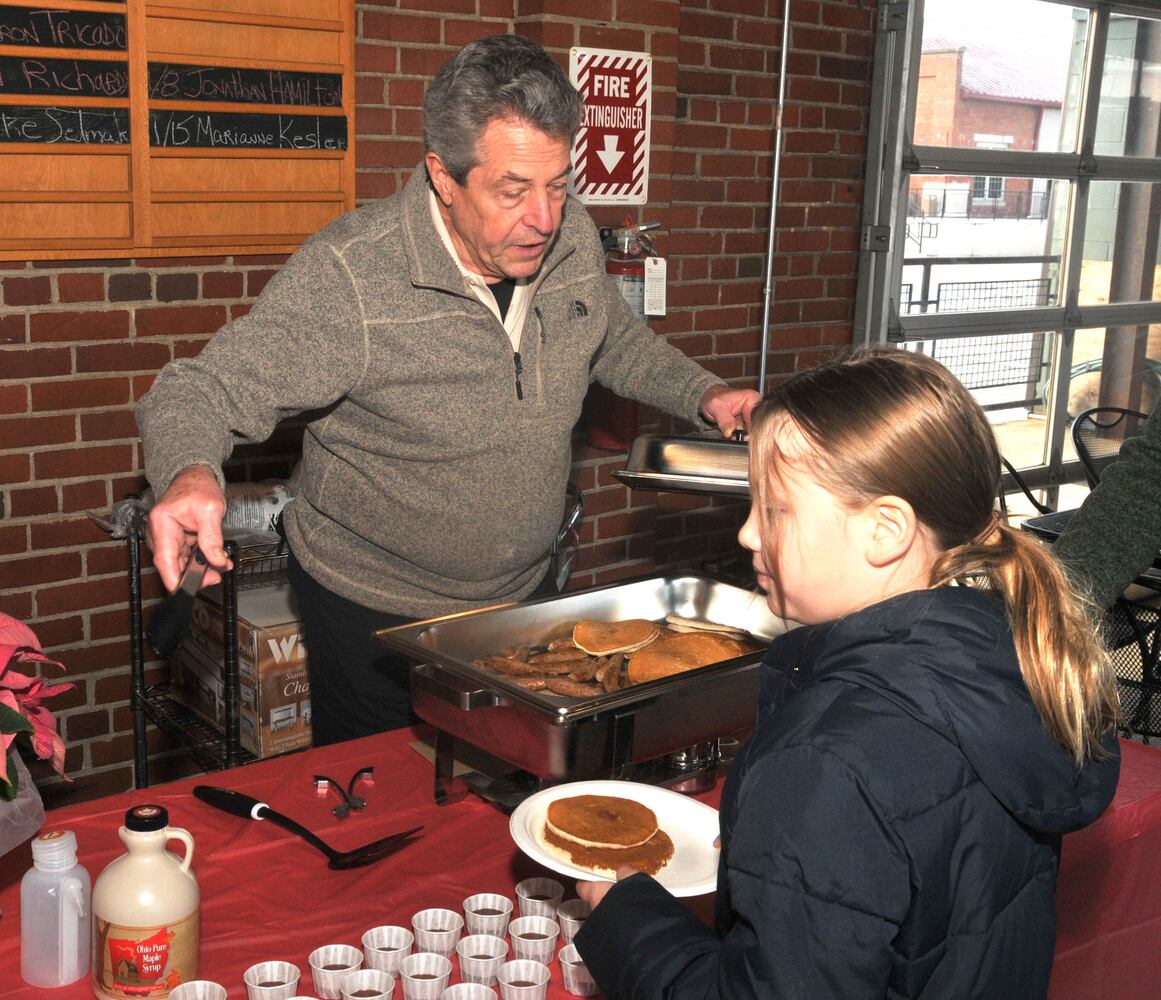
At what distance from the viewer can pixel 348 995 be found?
1.15m

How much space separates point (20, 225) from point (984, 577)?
2308mm

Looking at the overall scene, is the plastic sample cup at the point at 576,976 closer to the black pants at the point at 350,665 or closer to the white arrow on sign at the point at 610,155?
the black pants at the point at 350,665

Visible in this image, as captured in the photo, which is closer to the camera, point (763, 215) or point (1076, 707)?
point (1076, 707)

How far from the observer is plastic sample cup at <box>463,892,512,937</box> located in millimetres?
1287

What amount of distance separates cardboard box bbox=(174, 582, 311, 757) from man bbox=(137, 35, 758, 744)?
2.15 feet

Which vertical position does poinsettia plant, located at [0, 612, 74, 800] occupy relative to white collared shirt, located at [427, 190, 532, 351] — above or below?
below

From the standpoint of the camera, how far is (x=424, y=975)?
1.21 metres

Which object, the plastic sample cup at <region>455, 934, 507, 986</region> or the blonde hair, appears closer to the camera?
the blonde hair

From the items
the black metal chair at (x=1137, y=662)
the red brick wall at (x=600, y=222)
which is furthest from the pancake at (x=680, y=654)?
the red brick wall at (x=600, y=222)

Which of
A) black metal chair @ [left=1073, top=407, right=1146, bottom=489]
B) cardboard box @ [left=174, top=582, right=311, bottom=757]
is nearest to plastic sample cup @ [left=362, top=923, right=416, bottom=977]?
cardboard box @ [left=174, top=582, right=311, bottom=757]

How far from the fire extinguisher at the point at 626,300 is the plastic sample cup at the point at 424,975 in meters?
2.18

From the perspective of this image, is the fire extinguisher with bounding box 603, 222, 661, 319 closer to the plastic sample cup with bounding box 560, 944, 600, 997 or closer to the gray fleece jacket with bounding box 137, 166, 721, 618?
the gray fleece jacket with bounding box 137, 166, 721, 618

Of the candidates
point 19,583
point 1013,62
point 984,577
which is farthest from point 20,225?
point 1013,62

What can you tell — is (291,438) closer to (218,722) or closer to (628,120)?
(218,722)
